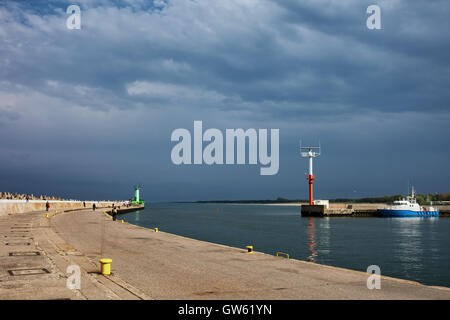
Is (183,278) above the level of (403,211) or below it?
above

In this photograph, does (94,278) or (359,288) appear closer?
(359,288)

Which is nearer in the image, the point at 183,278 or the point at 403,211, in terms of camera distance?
the point at 183,278

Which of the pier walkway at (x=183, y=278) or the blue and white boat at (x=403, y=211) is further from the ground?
the pier walkway at (x=183, y=278)

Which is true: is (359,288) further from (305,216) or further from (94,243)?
(305,216)

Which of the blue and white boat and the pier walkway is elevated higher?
the pier walkway

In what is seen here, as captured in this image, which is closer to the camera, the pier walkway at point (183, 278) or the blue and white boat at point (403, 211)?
the pier walkway at point (183, 278)

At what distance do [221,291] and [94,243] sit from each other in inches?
621

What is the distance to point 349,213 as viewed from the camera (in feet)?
407

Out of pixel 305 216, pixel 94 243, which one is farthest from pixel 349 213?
pixel 94 243

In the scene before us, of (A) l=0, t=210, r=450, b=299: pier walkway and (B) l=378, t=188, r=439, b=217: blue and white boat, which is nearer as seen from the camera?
(A) l=0, t=210, r=450, b=299: pier walkway
